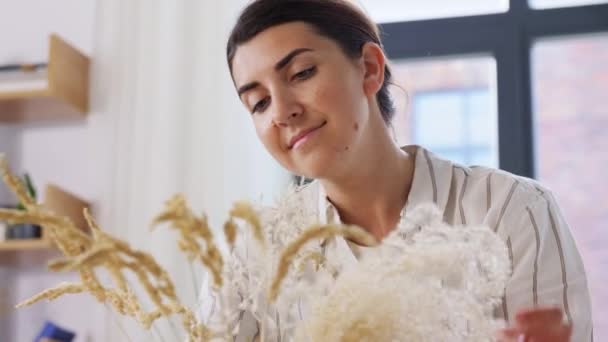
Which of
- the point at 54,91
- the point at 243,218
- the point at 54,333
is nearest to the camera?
the point at 243,218

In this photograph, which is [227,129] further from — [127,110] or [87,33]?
[87,33]

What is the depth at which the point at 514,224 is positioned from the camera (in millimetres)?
1337

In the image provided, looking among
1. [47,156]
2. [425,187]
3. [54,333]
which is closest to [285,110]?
[425,187]

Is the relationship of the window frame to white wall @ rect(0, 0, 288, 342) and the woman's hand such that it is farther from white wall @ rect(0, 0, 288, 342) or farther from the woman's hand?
the woman's hand

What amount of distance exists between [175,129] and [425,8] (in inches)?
30.8

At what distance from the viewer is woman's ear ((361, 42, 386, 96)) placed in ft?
4.61

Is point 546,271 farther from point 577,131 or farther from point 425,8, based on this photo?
point 425,8

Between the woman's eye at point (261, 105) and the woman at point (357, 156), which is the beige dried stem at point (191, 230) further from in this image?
the woman's eye at point (261, 105)

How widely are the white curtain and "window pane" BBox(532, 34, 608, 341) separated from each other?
723 millimetres

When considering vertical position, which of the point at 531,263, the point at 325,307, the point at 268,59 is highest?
the point at 268,59

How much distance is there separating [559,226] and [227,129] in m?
1.22

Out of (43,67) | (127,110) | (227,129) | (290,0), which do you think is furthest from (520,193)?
(43,67)

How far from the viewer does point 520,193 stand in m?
1.39

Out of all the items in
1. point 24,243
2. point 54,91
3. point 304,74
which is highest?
point 304,74
